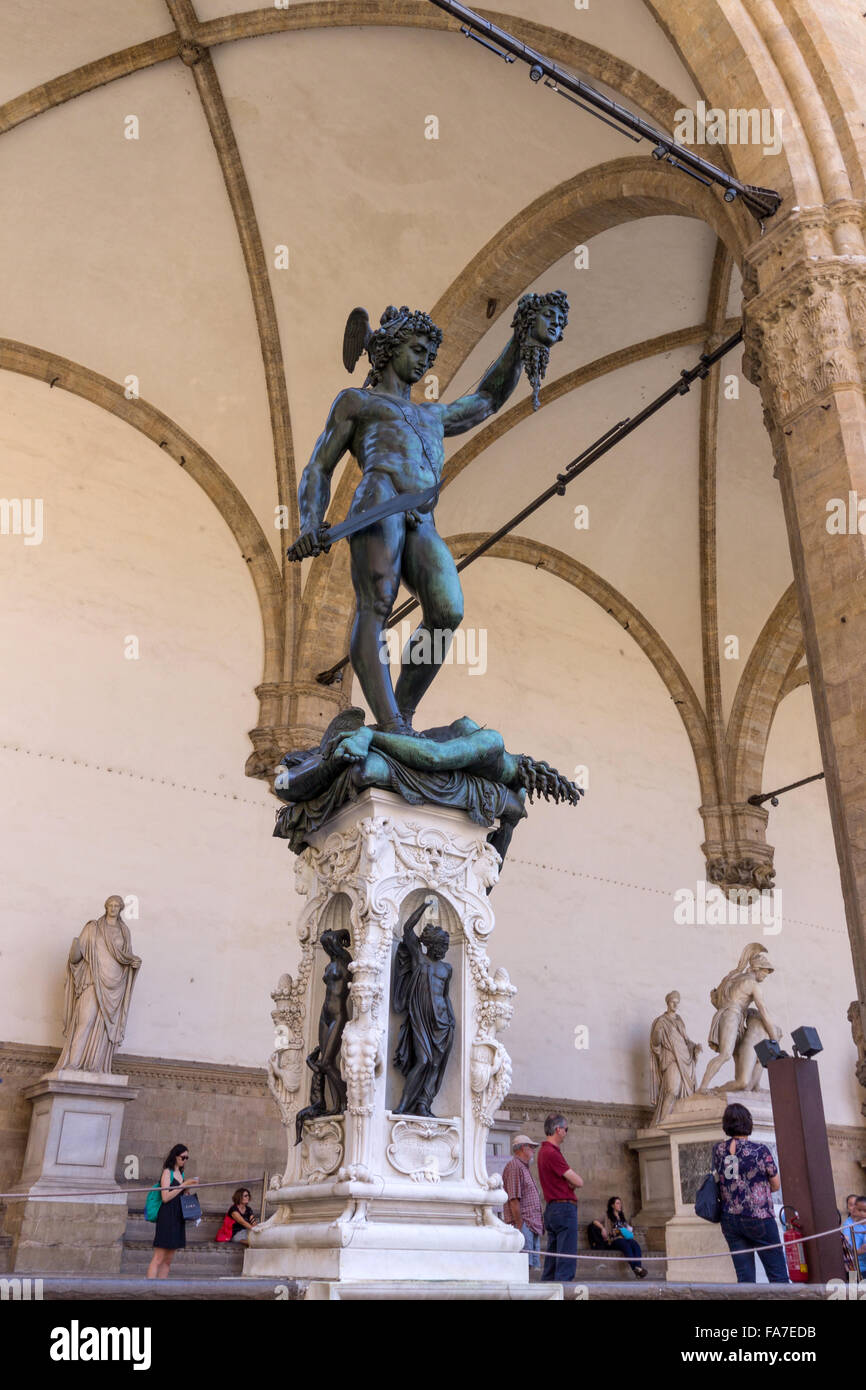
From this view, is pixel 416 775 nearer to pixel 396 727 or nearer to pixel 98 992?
pixel 396 727

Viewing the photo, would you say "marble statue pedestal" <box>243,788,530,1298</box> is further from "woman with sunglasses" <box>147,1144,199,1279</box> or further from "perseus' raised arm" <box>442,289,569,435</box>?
"woman with sunglasses" <box>147,1144,199,1279</box>

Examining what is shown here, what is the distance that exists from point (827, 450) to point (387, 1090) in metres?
4.25

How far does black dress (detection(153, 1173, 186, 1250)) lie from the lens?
19.8 ft

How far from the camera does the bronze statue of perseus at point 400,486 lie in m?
3.49

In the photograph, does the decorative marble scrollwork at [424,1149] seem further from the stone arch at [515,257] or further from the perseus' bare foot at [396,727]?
the stone arch at [515,257]

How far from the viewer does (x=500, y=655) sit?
1360cm

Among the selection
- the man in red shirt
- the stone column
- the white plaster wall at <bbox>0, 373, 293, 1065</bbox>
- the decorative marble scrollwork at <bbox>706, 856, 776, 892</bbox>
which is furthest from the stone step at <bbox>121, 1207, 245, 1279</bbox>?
the decorative marble scrollwork at <bbox>706, 856, 776, 892</bbox>

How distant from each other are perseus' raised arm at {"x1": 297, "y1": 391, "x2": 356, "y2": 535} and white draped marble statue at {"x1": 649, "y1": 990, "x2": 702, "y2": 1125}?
32.4ft

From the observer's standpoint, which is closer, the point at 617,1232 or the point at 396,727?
the point at 396,727

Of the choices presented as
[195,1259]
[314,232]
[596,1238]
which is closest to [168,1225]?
[195,1259]

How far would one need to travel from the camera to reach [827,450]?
19.3ft

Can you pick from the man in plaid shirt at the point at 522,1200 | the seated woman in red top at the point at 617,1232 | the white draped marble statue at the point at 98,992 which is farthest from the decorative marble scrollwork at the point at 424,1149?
the seated woman in red top at the point at 617,1232
